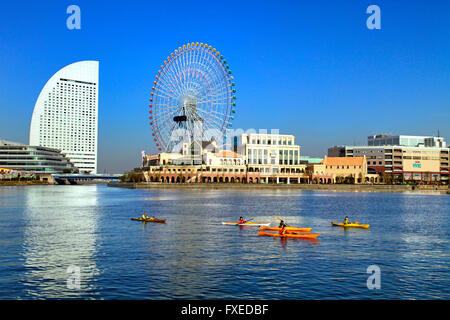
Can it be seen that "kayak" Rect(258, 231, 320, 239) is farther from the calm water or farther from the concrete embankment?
the concrete embankment

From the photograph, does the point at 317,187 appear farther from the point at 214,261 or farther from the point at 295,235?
the point at 214,261

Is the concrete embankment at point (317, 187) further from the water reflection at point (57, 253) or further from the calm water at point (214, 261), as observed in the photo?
the calm water at point (214, 261)

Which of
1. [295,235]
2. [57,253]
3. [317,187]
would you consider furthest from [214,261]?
[317,187]

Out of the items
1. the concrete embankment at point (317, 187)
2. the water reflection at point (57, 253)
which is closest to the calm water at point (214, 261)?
the water reflection at point (57, 253)

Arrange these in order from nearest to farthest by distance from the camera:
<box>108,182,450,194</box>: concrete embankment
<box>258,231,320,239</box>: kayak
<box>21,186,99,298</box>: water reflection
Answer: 1. <box>21,186,99,298</box>: water reflection
2. <box>258,231,320,239</box>: kayak
3. <box>108,182,450,194</box>: concrete embankment

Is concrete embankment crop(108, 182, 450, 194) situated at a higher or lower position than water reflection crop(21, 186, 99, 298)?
higher

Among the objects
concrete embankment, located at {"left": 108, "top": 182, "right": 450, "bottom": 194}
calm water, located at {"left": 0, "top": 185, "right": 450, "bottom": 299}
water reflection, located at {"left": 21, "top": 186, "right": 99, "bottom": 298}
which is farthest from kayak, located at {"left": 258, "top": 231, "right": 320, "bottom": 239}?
concrete embankment, located at {"left": 108, "top": 182, "right": 450, "bottom": 194}

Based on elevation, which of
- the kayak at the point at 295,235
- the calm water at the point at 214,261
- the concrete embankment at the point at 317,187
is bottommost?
the calm water at the point at 214,261

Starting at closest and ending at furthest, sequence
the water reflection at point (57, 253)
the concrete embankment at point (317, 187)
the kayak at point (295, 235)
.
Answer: the water reflection at point (57, 253) < the kayak at point (295, 235) < the concrete embankment at point (317, 187)

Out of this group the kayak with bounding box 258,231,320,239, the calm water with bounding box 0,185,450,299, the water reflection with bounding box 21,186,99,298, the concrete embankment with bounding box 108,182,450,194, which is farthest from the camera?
the concrete embankment with bounding box 108,182,450,194

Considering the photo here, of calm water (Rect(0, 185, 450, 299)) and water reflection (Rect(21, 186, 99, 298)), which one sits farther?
water reflection (Rect(21, 186, 99, 298))

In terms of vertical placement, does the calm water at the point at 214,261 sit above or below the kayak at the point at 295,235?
below

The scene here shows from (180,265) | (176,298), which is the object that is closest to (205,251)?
(180,265)
